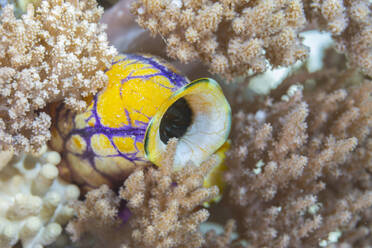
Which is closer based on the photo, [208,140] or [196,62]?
[208,140]

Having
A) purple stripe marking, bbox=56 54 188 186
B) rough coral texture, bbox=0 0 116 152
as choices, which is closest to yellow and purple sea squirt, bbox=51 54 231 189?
purple stripe marking, bbox=56 54 188 186

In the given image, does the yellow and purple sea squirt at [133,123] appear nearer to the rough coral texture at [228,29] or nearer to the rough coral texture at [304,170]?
the rough coral texture at [228,29]

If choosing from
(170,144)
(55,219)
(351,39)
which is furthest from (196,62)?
(55,219)

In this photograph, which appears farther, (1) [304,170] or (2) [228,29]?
(1) [304,170]

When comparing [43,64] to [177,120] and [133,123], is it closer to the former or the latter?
[133,123]

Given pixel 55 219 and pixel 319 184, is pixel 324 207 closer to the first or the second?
pixel 319 184

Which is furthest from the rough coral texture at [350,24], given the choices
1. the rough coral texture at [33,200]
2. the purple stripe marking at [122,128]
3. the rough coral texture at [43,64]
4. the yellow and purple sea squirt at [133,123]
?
the rough coral texture at [33,200]

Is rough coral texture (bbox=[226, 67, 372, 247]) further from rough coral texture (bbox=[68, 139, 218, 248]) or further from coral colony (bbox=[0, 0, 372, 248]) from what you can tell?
rough coral texture (bbox=[68, 139, 218, 248])

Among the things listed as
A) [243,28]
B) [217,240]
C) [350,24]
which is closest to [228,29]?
[243,28]
